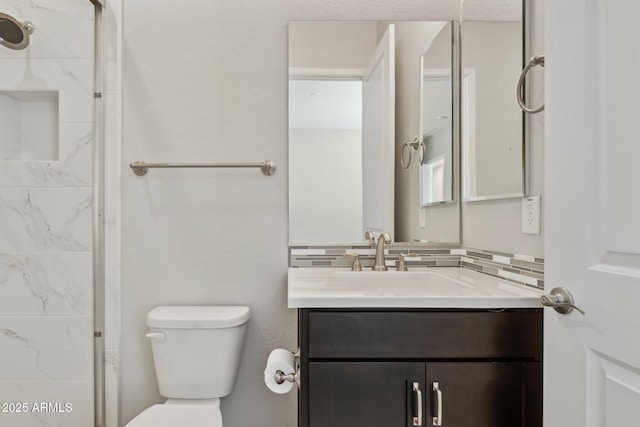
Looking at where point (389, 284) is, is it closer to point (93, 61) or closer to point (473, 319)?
point (473, 319)

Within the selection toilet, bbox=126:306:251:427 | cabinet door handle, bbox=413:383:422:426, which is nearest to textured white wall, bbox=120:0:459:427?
toilet, bbox=126:306:251:427

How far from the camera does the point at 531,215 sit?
1.31 metres

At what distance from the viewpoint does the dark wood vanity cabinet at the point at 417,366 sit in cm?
116

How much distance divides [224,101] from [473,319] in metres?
1.27

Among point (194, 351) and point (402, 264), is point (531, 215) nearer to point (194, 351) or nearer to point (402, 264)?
point (402, 264)

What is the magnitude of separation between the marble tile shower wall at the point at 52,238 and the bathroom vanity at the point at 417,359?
104 cm

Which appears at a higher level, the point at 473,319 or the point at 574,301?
the point at 574,301

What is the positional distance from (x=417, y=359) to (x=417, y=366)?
0.06 feet

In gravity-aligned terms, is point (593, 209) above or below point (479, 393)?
above

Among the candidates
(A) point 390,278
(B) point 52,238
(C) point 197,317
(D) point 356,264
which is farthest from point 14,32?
(A) point 390,278

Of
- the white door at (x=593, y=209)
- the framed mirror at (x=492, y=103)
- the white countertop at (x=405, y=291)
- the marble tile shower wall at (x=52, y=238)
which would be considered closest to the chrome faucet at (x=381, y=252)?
the white countertop at (x=405, y=291)

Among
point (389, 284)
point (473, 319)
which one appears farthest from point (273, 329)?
point (473, 319)

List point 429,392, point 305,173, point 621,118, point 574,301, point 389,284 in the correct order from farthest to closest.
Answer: point 305,173 < point 389,284 < point 429,392 < point 574,301 < point 621,118

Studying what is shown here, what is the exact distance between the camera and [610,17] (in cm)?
80
